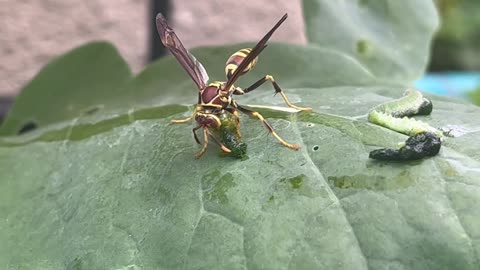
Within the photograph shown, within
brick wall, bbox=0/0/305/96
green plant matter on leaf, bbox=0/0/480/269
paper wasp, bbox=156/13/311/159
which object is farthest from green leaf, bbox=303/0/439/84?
brick wall, bbox=0/0/305/96

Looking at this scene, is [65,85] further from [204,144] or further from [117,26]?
[117,26]

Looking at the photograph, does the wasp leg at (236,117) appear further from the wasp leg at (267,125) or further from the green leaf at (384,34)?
the green leaf at (384,34)

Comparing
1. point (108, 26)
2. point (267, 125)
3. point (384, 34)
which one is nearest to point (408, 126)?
point (267, 125)

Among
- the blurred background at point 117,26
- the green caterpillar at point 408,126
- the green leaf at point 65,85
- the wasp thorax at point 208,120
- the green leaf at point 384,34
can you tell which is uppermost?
the green caterpillar at point 408,126

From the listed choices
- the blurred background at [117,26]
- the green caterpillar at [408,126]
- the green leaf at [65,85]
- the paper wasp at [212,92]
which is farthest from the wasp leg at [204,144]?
the blurred background at [117,26]

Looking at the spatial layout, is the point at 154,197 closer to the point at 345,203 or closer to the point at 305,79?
the point at 345,203

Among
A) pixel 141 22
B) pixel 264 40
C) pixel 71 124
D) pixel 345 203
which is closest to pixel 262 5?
pixel 141 22
